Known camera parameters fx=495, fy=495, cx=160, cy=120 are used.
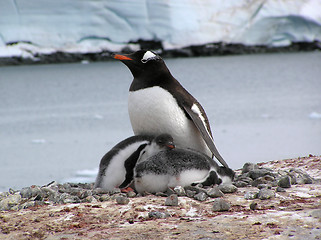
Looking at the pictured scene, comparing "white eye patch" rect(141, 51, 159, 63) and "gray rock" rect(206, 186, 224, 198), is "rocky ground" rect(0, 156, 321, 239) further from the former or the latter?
"white eye patch" rect(141, 51, 159, 63)

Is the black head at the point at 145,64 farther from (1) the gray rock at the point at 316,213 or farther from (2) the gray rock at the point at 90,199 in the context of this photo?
(1) the gray rock at the point at 316,213

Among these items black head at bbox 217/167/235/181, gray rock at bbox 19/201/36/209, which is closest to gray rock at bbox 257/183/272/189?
black head at bbox 217/167/235/181

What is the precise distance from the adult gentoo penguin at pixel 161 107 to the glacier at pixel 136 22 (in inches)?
572

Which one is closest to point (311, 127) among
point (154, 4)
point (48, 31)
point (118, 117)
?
point (118, 117)

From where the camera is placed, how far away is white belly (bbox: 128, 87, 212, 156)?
3.06 meters

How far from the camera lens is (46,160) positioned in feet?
22.9

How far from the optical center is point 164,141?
2.84 m

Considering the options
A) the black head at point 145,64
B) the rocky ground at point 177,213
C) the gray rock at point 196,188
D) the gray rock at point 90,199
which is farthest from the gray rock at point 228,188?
the black head at point 145,64

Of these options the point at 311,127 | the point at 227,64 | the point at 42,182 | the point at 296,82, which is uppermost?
the point at 227,64

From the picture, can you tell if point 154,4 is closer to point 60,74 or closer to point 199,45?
point 199,45

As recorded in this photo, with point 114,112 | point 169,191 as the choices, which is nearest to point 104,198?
point 169,191

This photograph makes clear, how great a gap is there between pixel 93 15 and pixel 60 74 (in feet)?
8.79

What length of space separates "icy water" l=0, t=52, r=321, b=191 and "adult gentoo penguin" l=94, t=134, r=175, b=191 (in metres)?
2.76

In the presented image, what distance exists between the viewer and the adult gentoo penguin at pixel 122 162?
2.92m
